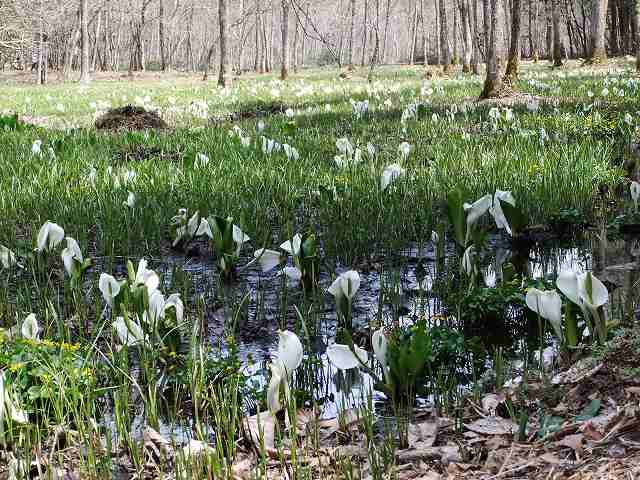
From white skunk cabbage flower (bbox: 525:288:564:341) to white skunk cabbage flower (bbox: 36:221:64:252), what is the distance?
218 cm

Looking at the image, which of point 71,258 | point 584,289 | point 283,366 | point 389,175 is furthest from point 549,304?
point 389,175

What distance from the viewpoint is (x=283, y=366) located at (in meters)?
2.22

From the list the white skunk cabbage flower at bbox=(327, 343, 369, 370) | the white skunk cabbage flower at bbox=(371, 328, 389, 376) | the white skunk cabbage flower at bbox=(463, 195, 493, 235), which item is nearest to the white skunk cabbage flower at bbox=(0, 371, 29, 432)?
the white skunk cabbage flower at bbox=(327, 343, 369, 370)

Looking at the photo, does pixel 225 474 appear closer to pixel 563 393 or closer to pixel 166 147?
pixel 563 393

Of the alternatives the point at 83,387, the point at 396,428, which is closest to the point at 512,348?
the point at 396,428

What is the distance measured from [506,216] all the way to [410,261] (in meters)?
0.60

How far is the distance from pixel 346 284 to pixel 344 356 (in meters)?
0.56

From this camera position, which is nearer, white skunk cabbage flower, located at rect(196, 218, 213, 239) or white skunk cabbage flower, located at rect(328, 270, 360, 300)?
white skunk cabbage flower, located at rect(328, 270, 360, 300)

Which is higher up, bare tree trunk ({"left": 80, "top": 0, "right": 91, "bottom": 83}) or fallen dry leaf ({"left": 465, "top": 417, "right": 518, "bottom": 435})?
bare tree trunk ({"left": 80, "top": 0, "right": 91, "bottom": 83})

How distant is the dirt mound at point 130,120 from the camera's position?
415 inches

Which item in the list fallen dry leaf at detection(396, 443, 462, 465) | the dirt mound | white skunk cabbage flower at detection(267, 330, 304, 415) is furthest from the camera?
the dirt mound

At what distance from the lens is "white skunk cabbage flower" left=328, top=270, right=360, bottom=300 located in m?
2.86

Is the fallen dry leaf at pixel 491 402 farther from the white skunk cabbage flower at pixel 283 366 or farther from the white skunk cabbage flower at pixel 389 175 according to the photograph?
the white skunk cabbage flower at pixel 389 175

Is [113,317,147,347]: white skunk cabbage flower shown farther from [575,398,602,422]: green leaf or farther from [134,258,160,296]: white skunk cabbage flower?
[575,398,602,422]: green leaf
